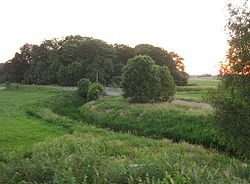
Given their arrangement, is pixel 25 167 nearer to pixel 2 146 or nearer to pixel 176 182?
pixel 176 182

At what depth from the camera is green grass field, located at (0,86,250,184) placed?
936cm

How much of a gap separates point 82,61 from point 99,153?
279 feet

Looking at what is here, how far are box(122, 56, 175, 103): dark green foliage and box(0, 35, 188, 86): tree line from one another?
140 ft

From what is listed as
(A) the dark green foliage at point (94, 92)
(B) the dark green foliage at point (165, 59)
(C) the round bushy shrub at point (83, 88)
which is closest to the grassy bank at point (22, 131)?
(A) the dark green foliage at point (94, 92)

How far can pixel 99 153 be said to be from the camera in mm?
17469

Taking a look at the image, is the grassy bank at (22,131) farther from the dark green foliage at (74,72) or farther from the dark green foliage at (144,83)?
the dark green foliage at (74,72)

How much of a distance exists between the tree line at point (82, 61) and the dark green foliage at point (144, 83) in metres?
42.7

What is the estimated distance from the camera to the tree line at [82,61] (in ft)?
322

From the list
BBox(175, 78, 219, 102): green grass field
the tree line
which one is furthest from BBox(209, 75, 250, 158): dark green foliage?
the tree line

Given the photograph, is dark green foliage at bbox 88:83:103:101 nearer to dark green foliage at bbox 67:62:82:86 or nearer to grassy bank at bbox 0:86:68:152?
grassy bank at bbox 0:86:68:152

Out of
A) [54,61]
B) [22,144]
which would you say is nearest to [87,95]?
[22,144]

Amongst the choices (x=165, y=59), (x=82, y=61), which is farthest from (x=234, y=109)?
(x=82, y=61)

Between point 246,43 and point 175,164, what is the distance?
13.0 m

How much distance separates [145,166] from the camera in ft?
32.8
